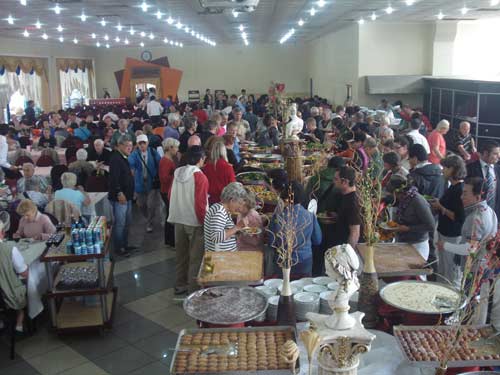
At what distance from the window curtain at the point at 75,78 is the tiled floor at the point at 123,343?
17293 mm

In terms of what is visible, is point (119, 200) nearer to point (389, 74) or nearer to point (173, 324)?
point (173, 324)

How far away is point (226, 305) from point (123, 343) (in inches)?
75.9

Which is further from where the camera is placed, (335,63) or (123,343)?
(335,63)

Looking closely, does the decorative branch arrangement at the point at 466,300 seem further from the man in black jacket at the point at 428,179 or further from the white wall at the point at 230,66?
the white wall at the point at 230,66

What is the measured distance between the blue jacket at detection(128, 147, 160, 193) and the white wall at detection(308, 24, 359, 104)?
8.50m

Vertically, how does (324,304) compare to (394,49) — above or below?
below

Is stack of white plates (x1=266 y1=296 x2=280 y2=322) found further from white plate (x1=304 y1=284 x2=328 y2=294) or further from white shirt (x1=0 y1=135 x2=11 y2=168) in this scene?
white shirt (x1=0 y1=135 x2=11 y2=168)

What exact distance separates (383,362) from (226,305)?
0.79 m

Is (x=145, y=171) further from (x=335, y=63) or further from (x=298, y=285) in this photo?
(x=335, y=63)

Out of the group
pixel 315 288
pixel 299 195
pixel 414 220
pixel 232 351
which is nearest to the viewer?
pixel 232 351

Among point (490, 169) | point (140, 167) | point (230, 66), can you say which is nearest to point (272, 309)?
point (490, 169)

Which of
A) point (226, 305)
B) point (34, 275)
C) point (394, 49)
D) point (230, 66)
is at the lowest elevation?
point (34, 275)

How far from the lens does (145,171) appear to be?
22.2 ft

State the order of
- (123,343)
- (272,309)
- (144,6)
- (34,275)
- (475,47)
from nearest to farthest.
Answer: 1. (272,309)
2. (123,343)
3. (34,275)
4. (144,6)
5. (475,47)
